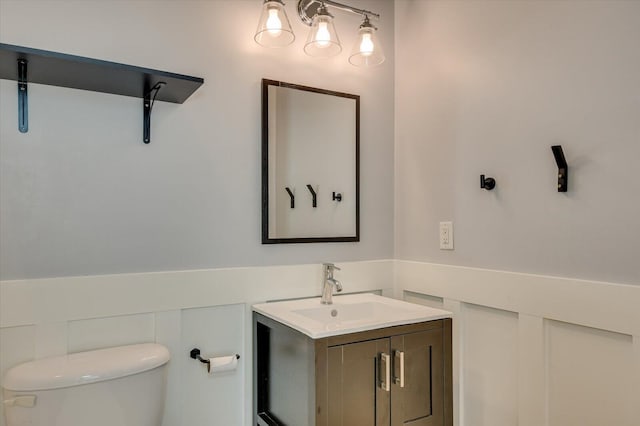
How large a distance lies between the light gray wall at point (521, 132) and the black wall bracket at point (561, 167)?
0.8 inches

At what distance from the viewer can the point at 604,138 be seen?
1223mm

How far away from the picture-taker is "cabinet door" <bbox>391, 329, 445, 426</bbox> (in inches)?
54.6

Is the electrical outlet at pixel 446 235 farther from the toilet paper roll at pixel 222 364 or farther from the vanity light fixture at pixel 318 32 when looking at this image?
the toilet paper roll at pixel 222 364

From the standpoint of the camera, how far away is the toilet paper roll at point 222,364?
4.87 feet

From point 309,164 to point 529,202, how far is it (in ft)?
2.77

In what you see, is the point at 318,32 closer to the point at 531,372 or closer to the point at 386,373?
the point at 386,373

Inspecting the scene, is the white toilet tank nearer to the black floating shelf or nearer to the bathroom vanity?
the bathroom vanity

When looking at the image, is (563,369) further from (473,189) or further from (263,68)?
(263,68)

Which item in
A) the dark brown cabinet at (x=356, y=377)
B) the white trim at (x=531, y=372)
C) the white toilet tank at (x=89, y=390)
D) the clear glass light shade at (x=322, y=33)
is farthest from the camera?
the clear glass light shade at (x=322, y=33)

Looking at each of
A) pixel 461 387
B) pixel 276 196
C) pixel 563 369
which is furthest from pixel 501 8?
pixel 461 387

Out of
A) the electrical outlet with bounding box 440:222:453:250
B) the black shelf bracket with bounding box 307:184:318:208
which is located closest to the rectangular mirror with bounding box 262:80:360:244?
the black shelf bracket with bounding box 307:184:318:208

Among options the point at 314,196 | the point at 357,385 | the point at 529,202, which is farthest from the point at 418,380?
the point at 314,196

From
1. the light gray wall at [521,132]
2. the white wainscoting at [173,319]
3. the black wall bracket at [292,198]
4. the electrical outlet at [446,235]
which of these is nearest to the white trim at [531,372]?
the light gray wall at [521,132]

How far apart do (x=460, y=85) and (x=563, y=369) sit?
1063 millimetres
